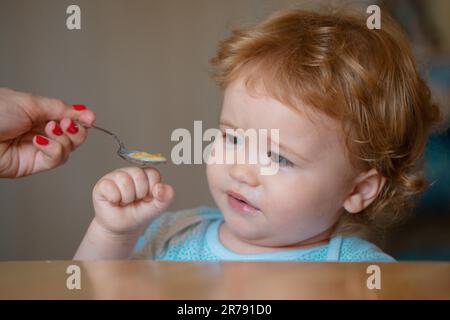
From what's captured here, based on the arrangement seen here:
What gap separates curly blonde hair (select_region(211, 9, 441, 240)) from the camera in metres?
0.78

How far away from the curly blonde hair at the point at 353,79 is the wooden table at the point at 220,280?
0.52ft

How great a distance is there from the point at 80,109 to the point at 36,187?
193mm

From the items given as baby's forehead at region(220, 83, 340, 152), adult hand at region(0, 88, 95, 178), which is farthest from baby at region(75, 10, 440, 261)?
adult hand at region(0, 88, 95, 178)

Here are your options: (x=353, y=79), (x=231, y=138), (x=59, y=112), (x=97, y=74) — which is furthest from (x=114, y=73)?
(x=353, y=79)

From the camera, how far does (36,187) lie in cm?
97

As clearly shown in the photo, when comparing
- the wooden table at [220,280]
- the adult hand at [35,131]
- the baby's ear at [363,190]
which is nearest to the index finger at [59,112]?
the adult hand at [35,131]

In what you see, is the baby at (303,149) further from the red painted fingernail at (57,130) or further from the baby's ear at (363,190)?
the red painted fingernail at (57,130)

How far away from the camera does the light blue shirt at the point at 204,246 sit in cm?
86

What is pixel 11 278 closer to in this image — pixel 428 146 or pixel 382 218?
pixel 382 218

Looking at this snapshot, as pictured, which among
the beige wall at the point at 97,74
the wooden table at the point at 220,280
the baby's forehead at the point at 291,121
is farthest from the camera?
the beige wall at the point at 97,74

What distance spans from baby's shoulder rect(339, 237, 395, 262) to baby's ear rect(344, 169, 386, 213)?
0.16 ft
